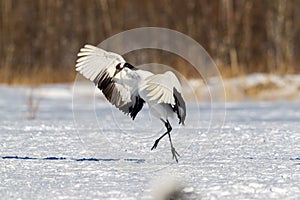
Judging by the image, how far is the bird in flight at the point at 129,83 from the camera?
17.2ft

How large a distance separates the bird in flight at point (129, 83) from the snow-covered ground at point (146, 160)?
0.41 m

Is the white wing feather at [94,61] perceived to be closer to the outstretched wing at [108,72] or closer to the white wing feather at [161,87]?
the outstretched wing at [108,72]

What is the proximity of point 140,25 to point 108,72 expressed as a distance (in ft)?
57.6

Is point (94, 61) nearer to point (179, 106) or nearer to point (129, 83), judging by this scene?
point (129, 83)

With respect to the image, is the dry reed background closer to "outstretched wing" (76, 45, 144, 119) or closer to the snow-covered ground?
the snow-covered ground

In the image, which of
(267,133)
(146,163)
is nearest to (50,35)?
(267,133)

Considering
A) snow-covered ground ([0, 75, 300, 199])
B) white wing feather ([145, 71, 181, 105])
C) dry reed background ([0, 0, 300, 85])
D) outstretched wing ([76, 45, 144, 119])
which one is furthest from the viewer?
dry reed background ([0, 0, 300, 85])

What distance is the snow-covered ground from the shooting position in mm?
4367

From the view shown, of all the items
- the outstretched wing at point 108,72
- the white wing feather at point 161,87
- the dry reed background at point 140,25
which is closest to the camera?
the white wing feather at point 161,87

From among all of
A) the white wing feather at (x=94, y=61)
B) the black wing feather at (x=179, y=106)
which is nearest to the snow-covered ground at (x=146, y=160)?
the black wing feather at (x=179, y=106)

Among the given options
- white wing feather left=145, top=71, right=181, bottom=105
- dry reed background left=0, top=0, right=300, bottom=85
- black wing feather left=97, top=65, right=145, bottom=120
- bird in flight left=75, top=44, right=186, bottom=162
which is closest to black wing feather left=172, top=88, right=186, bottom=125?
bird in flight left=75, top=44, right=186, bottom=162

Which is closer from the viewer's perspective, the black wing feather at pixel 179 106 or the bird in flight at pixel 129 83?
the bird in flight at pixel 129 83

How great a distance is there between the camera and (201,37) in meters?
21.8

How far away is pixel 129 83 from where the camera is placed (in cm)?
539
